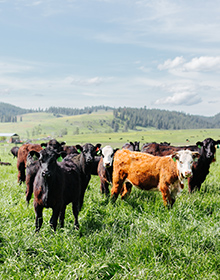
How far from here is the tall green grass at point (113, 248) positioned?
14.0ft

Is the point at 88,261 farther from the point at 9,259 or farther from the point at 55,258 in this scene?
the point at 9,259

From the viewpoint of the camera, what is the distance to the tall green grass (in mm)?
4279

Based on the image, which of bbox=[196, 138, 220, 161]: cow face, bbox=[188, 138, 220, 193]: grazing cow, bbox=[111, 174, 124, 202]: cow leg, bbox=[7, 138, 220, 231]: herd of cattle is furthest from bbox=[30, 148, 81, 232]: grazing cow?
bbox=[196, 138, 220, 161]: cow face

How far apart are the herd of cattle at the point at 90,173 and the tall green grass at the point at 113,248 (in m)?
0.53

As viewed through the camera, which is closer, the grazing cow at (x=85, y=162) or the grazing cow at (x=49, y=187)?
the grazing cow at (x=49, y=187)

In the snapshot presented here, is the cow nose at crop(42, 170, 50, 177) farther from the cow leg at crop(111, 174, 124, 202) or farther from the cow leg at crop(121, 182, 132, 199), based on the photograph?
the cow leg at crop(121, 182, 132, 199)

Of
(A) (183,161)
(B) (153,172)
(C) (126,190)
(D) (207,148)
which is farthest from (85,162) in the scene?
(D) (207,148)

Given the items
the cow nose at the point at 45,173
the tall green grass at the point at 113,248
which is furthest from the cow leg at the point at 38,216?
the cow nose at the point at 45,173

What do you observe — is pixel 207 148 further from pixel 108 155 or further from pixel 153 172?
pixel 108 155

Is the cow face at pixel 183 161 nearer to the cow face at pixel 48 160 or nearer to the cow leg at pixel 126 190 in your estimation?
the cow leg at pixel 126 190

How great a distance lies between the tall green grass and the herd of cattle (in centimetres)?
53

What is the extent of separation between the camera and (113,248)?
502 centimetres

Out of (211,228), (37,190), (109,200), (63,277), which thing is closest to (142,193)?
(109,200)

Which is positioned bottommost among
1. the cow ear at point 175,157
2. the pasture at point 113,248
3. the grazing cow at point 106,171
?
the pasture at point 113,248
